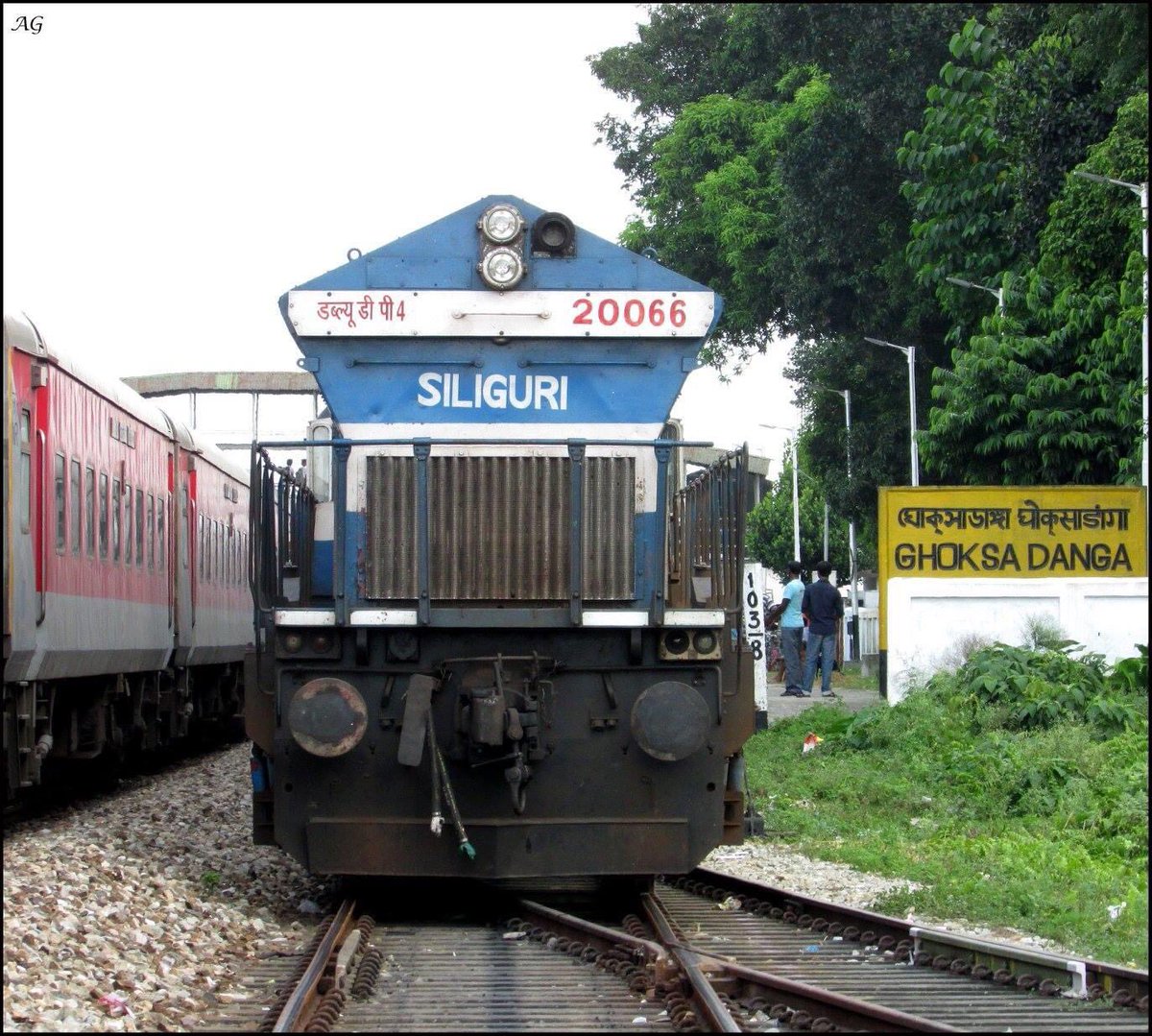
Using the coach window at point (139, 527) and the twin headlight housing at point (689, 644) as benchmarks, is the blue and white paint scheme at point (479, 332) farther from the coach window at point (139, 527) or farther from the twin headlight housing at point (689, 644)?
the coach window at point (139, 527)

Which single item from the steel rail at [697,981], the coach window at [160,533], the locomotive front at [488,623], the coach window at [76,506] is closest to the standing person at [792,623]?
the coach window at [160,533]

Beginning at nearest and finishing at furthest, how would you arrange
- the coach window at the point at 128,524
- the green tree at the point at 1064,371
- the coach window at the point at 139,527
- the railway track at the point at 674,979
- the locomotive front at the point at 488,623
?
the railway track at the point at 674,979 → the locomotive front at the point at 488,623 → the coach window at the point at 128,524 → the coach window at the point at 139,527 → the green tree at the point at 1064,371

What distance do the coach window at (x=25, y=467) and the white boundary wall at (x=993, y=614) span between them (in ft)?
32.1

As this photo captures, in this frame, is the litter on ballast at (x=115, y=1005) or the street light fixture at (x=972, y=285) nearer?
the litter on ballast at (x=115, y=1005)

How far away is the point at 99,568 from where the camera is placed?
12.9 m

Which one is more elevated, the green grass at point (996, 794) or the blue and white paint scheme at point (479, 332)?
the blue and white paint scheme at point (479, 332)

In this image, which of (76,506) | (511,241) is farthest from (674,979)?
(76,506)

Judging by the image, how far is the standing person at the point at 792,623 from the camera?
23.0 meters

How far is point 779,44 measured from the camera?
2961 cm

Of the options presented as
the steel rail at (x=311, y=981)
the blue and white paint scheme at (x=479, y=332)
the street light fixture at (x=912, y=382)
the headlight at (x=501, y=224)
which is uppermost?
the street light fixture at (x=912, y=382)

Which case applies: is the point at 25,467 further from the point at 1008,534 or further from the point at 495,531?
the point at 1008,534

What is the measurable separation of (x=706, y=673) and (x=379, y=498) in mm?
1938

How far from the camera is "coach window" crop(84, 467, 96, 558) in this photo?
41.3 feet

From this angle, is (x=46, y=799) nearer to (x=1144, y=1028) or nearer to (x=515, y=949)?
(x=515, y=949)
